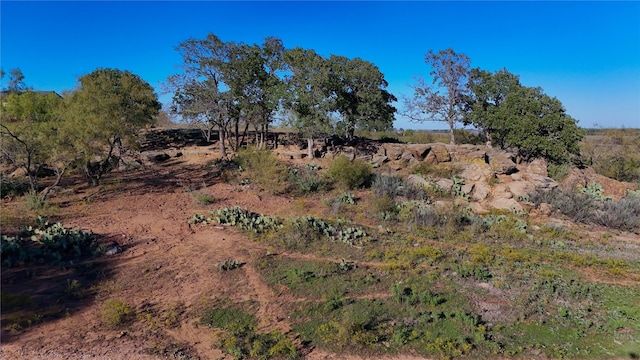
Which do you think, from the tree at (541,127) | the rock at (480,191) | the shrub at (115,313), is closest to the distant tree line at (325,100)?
the tree at (541,127)

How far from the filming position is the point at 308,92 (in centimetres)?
1998

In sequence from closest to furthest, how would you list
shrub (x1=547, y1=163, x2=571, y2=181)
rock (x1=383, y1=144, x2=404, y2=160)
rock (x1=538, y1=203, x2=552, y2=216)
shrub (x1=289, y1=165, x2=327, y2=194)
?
A: rock (x1=538, y1=203, x2=552, y2=216)
shrub (x1=289, y1=165, x2=327, y2=194)
shrub (x1=547, y1=163, x2=571, y2=181)
rock (x1=383, y1=144, x2=404, y2=160)

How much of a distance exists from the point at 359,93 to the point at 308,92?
10.8 feet

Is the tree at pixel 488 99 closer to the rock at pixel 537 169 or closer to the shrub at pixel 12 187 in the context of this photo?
the rock at pixel 537 169

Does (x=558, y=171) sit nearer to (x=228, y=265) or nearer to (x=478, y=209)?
(x=478, y=209)

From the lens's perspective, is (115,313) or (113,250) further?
(113,250)

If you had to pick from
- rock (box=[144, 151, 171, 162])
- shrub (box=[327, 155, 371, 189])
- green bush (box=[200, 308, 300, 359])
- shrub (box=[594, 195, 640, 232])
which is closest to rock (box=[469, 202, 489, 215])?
shrub (box=[594, 195, 640, 232])

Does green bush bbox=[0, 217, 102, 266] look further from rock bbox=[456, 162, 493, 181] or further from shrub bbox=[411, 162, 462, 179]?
rock bbox=[456, 162, 493, 181]

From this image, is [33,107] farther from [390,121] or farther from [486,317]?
[486,317]

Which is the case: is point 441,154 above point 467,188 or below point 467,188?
above

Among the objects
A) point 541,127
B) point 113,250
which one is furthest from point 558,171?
point 113,250

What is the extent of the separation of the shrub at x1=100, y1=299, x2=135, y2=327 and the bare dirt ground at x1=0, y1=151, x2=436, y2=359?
0.37 feet

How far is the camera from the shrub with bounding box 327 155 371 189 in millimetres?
16078

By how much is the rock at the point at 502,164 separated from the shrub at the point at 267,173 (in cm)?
983
